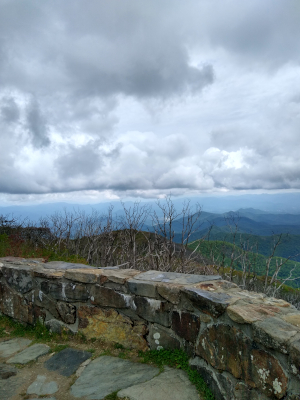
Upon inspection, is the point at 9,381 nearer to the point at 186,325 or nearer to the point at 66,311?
the point at 66,311

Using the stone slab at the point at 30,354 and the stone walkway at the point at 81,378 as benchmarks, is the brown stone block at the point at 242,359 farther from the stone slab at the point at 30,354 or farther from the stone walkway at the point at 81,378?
the stone slab at the point at 30,354

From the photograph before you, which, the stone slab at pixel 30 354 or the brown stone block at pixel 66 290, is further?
the brown stone block at pixel 66 290

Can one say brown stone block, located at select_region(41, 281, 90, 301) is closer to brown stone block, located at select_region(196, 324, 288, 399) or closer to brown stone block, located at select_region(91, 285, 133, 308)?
brown stone block, located at select_region(91, 285, 133, 308)

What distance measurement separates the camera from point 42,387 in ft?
8.40

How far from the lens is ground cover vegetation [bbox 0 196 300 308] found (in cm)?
565

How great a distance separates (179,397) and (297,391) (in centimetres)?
104

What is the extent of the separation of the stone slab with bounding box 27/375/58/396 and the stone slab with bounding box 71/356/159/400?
19 centimetres

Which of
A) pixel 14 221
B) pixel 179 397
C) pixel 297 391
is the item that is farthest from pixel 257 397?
pixel 14 221

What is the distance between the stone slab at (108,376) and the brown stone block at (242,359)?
63 cm

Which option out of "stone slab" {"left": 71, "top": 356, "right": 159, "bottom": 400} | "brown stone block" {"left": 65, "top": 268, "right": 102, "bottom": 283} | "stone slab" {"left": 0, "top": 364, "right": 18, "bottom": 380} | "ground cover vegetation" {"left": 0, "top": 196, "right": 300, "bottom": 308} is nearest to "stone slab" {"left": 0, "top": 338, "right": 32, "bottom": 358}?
"stone slab" {"left": 0, "top": 364, "right": 18, "bottom": 380}

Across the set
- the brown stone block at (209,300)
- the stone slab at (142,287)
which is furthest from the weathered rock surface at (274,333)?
the stone slab at (142,287)

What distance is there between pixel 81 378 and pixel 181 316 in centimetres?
117

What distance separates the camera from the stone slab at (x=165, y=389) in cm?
227

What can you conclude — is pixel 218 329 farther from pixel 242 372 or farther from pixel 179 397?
pixel 179 397
